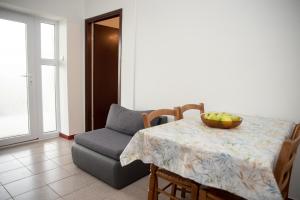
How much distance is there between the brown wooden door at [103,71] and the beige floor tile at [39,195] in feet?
6.23

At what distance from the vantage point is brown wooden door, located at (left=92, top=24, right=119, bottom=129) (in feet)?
12.0

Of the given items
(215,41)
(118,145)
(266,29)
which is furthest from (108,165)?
(266,29)

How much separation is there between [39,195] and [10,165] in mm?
914

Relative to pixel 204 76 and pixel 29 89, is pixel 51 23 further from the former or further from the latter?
pixel 204 76

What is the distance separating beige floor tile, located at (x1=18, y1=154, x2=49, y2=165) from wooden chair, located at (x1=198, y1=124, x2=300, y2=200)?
229 cm

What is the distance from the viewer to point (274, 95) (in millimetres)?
1826

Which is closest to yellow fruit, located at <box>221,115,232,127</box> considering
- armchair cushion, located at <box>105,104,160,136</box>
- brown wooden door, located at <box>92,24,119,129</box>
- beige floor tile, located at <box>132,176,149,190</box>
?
armchair cushion, located at <box>105,104,160,136</box>

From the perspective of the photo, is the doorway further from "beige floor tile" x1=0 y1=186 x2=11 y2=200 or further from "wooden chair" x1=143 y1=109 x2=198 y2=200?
"wooden chair" x1=143 y1=109 x2=198 y2=200

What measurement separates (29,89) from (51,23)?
3.83 ft

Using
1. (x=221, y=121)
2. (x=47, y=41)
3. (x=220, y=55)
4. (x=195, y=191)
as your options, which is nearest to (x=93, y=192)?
(x=195, y=191)

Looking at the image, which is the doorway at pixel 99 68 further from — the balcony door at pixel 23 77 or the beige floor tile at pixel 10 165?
the beige floor tile at pixel 10 165

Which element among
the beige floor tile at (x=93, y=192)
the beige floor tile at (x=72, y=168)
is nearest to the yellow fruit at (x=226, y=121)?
the beige floor tile at (x=93, y=192)

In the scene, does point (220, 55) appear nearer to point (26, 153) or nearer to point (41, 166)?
point (41, 166)

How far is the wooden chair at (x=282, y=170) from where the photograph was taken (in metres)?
0.93
